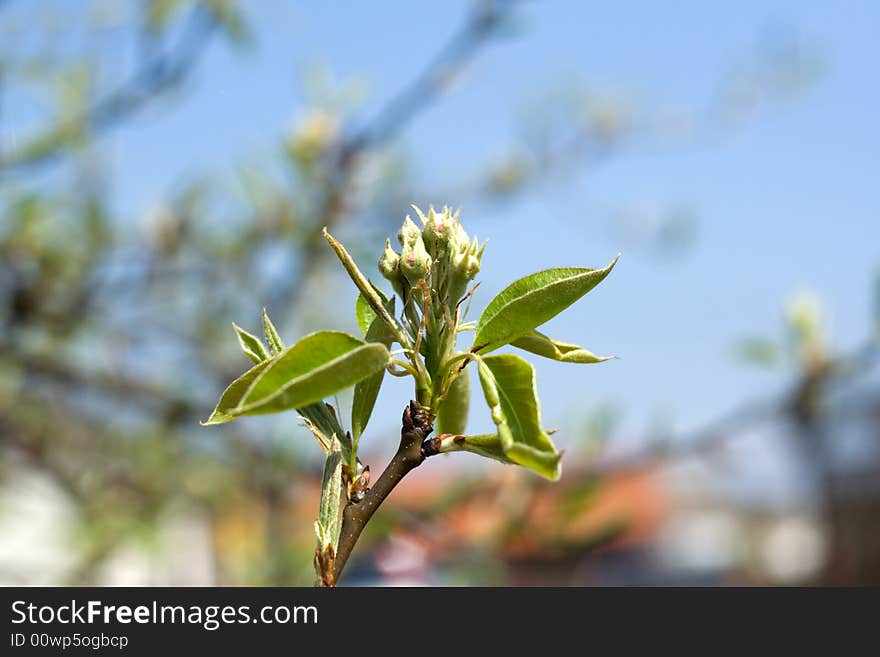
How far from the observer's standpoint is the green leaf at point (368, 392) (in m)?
0.40

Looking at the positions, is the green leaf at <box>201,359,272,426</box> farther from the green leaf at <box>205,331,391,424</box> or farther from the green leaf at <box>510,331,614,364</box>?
the green leaf at <box>510,331,614,364</box>

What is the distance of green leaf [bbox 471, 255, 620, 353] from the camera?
1.26 ft

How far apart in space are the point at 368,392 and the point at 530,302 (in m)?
0.09

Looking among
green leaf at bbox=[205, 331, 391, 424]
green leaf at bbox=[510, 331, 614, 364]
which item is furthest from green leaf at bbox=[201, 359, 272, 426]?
green leaf at bbox=[510, 331, 614, 364]

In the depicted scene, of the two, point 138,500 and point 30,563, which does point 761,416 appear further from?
point 30,563

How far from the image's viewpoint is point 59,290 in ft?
5.34

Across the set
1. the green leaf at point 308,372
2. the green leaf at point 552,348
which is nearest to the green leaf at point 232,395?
the green leaf at point 308,372

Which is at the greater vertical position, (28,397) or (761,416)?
(28,397)

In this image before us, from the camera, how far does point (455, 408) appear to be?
1.43 feet

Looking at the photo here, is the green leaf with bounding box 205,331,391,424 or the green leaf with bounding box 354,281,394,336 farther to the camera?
the green leaf with bounding box 354,281,394,336

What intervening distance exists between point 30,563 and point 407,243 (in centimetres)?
207

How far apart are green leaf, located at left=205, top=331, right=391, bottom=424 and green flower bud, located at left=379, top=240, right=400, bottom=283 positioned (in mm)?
36
